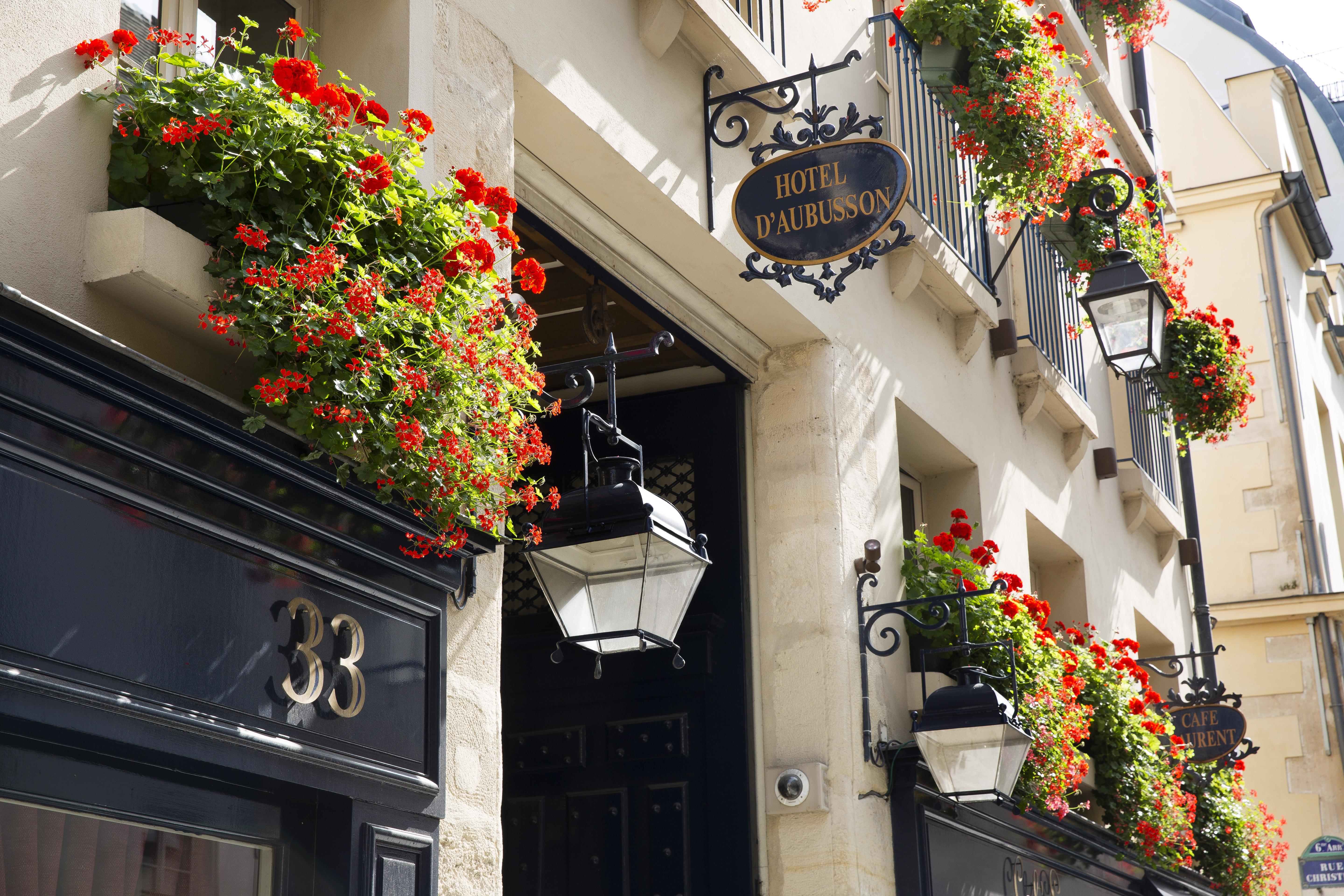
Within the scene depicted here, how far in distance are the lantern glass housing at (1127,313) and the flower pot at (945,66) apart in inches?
A: 49.5

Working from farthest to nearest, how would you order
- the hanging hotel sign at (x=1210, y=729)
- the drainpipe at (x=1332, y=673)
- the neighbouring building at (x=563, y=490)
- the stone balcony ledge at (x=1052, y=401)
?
the drainpipe at (x=1332, y=673) < the hanging hotel sign at (x=1210, y=729) < the stone balcony ledge at (x=1052, y=401) < the neighbouring building at (x=563, y=490)

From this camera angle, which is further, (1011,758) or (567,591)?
(1011,758)

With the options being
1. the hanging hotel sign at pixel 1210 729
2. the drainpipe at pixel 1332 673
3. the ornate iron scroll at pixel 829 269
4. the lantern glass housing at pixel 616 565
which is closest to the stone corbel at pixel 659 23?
the ornate iron scroll at pixel 829 269

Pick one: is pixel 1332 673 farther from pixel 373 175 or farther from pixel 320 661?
pixel 373 175

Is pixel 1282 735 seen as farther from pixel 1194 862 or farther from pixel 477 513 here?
pixel 477 513

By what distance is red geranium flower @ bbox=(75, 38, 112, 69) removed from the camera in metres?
3.03

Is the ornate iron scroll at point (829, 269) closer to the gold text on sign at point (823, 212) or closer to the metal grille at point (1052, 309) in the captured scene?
the gold text on sign at point (823, 212)

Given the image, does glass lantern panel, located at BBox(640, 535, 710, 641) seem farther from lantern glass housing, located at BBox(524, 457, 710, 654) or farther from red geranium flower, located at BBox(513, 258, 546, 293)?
red geranium flower, located at BBox(513, 258, 546, 293)

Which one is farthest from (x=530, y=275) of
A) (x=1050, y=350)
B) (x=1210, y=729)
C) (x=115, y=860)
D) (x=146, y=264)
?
(x=1210, y=729)

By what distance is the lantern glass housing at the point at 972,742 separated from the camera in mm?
6145

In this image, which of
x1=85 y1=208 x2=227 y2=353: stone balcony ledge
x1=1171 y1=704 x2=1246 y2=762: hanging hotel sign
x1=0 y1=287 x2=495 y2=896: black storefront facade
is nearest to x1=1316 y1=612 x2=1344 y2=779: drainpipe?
x1=1171 y1=704 x2=1246 y2=762: hanging hotel sign

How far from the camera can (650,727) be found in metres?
6.35

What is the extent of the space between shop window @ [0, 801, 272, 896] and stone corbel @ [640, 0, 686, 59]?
325 centimetres

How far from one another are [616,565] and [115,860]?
1.65m
